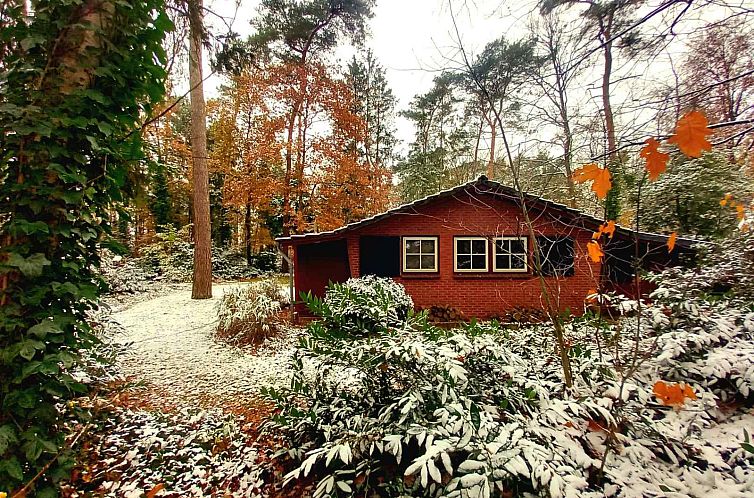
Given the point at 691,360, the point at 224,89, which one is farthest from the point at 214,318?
the point at 224,89

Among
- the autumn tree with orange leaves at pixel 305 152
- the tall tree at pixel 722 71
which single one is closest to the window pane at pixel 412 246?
the tall tree at pixel 722 71

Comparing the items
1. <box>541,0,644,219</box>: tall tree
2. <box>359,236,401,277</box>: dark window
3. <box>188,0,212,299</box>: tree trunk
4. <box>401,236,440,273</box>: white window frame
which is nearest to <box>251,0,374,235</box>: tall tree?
<box>188,0,212,299</box>: tree trunk

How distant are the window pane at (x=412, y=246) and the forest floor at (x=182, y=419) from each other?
3.59 m

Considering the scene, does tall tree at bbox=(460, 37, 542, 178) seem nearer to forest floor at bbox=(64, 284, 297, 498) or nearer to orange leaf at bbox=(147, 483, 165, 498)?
forest floor at bbox=(64, 284, 297, 498)

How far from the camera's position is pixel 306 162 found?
1434cm

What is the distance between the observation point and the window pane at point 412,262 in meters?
8.42

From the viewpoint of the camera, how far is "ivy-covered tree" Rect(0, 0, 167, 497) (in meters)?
1.57

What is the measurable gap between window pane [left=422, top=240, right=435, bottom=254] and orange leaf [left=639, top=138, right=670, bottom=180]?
690cm

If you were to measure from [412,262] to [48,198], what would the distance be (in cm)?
728

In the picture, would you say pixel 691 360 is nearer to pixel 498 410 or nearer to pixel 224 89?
pixel 498 410

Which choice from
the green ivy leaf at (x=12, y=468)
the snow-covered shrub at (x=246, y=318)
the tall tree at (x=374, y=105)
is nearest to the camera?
the green ivy leaf at (x=12, y=468)

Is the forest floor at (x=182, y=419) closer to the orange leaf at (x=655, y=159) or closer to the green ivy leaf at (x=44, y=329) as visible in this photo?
the green ivy leaf at (x=44, y=329)

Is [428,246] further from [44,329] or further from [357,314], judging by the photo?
[44,329]

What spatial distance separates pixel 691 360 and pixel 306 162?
13874 millimetres
